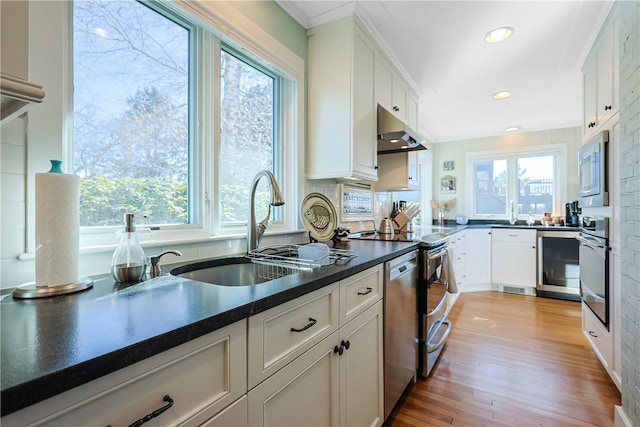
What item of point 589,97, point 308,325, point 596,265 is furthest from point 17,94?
point 589,97

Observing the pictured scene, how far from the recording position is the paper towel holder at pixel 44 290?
2.48 feet

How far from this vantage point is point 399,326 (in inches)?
66.1

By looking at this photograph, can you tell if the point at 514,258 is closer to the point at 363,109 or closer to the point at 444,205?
the point at 444,205

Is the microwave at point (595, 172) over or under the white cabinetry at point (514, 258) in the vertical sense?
over

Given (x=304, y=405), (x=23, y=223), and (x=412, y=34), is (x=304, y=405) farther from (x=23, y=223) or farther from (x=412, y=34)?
(x=412, y=34)

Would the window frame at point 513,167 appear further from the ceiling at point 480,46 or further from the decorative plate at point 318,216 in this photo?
the decorative plate at point 318,216

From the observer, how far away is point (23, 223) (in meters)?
0.89

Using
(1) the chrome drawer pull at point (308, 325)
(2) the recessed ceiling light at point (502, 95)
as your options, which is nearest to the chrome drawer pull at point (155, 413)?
(1) the chrome drawer pull at point (308, 325)

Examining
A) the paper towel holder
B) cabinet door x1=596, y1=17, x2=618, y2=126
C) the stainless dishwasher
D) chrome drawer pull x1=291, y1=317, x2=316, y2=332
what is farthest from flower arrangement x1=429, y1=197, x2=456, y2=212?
the paper towel holder

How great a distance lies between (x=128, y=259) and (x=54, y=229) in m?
0.21

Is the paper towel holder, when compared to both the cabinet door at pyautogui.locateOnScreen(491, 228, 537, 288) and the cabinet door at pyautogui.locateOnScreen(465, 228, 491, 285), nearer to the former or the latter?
the cabinet door at pyautogui.locateOnScreen(465, 228, 491, 285)

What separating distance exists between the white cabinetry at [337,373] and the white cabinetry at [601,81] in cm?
195

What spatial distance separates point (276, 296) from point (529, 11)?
8.00 ft

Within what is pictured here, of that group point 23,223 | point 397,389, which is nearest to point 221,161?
point 23,223
